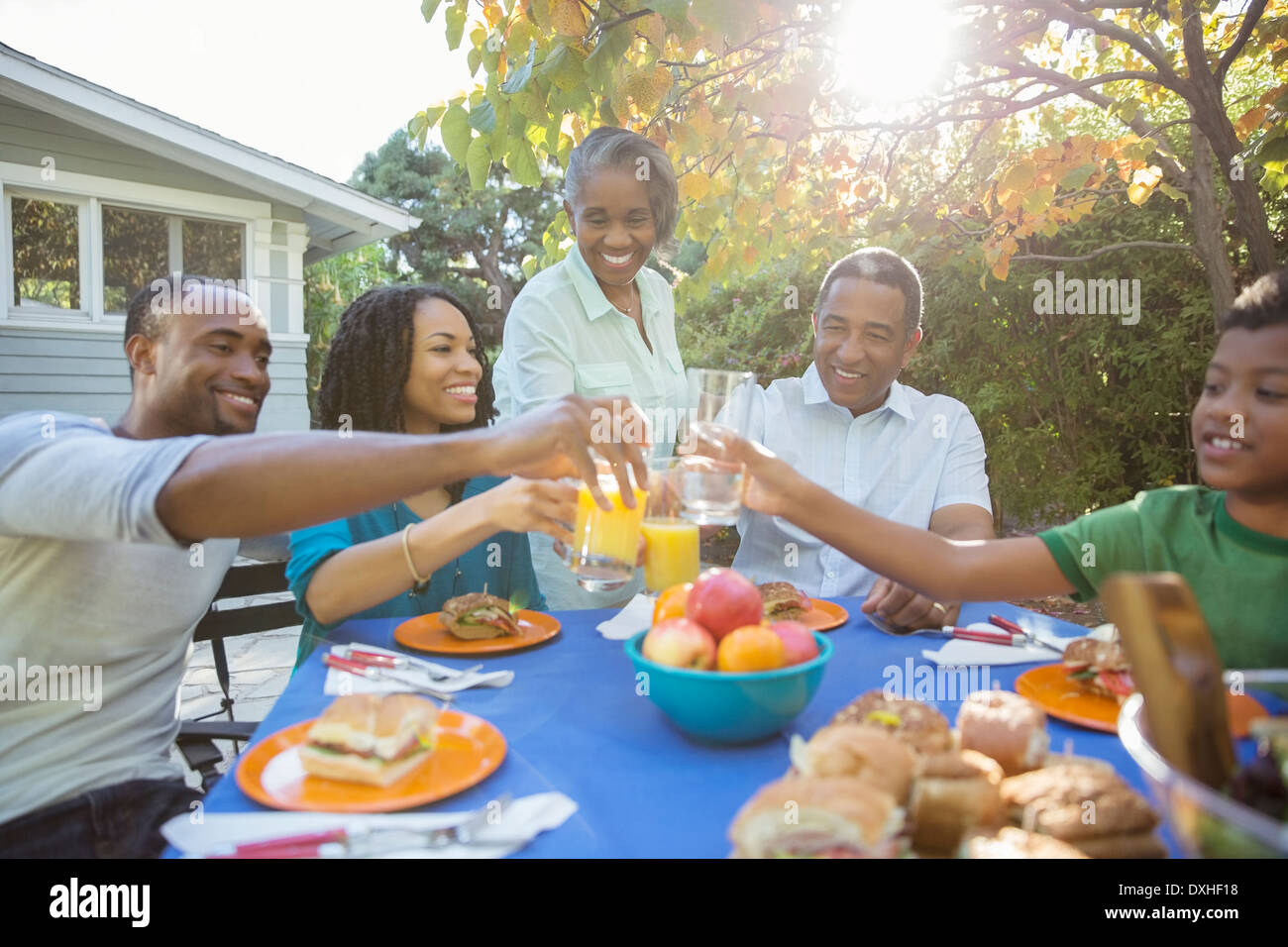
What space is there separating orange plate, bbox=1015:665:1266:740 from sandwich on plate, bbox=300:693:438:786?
4.06ft

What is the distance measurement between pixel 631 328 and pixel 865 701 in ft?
9.16

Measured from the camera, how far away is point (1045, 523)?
714cm

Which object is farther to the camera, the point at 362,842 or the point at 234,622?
the point at 234,622

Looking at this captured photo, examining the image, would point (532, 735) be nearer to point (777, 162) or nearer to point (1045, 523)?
point (777, 162)

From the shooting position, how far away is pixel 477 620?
2.29 metres

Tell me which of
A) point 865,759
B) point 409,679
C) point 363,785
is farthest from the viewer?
point 409,679

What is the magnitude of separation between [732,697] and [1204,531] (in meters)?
1.28

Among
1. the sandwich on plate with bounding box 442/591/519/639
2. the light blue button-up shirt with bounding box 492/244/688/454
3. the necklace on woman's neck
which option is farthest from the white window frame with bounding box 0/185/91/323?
the sandwich on plate with bounding box 442/591/519/639

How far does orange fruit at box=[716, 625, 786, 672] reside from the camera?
57.9 inches

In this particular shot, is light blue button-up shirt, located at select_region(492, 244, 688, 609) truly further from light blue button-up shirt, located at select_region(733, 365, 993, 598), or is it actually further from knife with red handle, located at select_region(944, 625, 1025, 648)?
knife with red handle, located at select_region(944, 625, 1025, 648)

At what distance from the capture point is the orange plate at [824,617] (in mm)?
2426

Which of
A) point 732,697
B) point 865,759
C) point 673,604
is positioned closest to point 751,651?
point 732,697

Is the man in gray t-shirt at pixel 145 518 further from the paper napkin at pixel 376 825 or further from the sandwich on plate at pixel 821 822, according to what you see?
the sandwich on plate at pixel 821 822

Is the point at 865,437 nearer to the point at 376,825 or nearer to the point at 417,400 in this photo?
the point at 417,400
